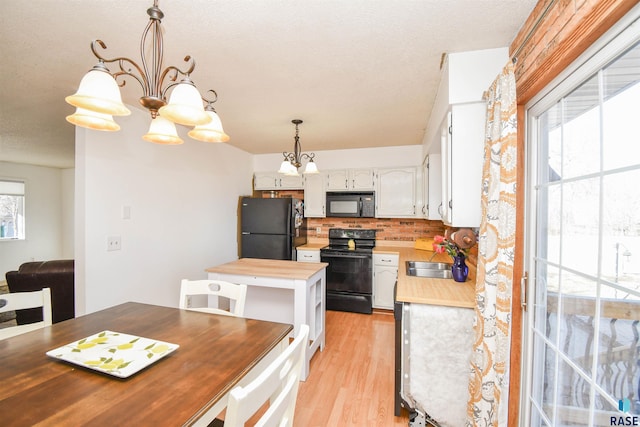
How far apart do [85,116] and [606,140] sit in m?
1.91

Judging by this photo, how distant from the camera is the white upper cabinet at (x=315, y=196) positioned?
13.7 ft

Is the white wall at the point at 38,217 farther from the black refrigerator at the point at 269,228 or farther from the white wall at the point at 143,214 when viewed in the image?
the black refrigerator at the point at 269,228

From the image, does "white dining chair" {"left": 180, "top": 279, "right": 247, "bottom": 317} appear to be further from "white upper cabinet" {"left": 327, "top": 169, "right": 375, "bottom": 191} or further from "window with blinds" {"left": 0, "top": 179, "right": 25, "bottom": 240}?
"window with blinds" {"left": 0, "top": 179, "right": 25, "bottom": 240}

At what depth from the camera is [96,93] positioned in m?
0.87

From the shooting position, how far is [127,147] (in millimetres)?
2455

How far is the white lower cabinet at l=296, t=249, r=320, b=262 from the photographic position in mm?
3836

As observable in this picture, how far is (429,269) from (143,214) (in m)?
2.84

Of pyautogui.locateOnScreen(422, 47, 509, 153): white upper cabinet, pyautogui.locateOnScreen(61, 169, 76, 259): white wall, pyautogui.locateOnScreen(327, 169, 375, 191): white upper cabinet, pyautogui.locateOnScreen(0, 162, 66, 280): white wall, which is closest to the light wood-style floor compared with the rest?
pyautogui.locateOnScreen(327, 169, 375, 191): white upper cabinet

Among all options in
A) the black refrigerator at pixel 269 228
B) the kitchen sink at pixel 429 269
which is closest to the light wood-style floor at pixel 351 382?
the kitchen sink at pixel 429 269

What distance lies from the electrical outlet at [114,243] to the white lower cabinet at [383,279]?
9.39 feet

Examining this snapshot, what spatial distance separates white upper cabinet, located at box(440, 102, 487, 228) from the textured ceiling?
0.37m

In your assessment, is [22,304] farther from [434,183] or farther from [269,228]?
[434,183]

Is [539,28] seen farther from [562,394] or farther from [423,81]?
[562,394]

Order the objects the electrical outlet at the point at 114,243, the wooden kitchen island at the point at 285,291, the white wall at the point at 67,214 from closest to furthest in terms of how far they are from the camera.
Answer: the wooden kitchen island at the point at 285,291, the electrical outlet at the point at 114,243, the white wall at the point at 67,214
